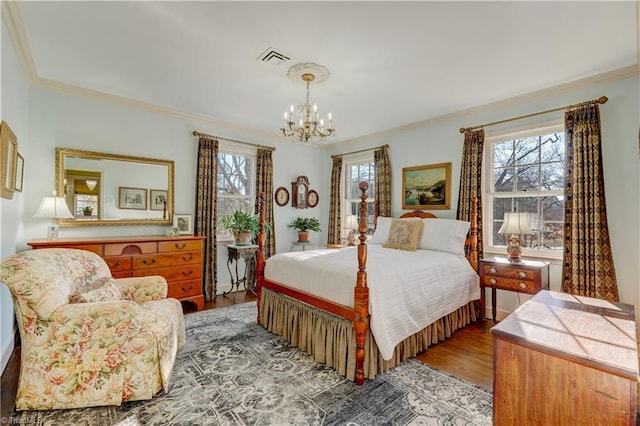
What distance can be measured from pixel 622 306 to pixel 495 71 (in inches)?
86.6

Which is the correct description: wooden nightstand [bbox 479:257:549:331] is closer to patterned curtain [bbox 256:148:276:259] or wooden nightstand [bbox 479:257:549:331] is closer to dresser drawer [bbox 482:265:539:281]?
dresser drawer [bbox 482:265:539:281]

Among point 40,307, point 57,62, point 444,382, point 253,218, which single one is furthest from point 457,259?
point 57,62

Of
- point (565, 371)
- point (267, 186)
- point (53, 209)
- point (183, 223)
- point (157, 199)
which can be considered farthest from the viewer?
point (267, 186)

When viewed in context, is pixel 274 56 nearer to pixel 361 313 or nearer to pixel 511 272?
pixel 361 313

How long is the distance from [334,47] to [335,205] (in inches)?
133

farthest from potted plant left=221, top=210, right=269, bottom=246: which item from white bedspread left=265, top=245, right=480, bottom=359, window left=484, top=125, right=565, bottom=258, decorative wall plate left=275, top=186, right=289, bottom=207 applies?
window left=484, top=125, right=565, bottom=258

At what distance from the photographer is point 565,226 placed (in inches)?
120

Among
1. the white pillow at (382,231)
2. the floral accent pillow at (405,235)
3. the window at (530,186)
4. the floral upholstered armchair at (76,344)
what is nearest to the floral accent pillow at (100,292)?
the floral upholstered armchair at (76,344)

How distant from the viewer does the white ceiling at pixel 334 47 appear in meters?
2.02

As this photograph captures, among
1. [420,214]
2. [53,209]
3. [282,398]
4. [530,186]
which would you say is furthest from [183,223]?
[530,186]

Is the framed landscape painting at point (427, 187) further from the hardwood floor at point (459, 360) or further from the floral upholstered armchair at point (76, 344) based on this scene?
the floral upholstered armchair at point (76, 344)

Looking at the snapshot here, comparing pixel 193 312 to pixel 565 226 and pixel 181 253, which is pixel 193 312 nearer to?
pixel 181 253

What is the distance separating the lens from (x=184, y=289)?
3.74 m

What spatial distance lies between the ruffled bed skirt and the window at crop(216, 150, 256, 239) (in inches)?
77.8
